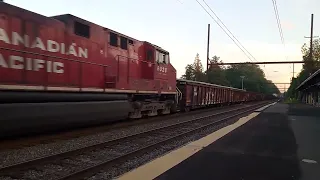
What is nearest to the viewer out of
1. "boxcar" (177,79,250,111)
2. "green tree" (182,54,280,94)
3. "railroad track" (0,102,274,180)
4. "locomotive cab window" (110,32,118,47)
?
"railroad track" (0,102,274,180)

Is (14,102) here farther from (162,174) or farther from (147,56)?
(147,56)

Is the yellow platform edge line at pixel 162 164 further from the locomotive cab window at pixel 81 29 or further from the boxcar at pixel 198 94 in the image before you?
the boxcar at pixel 198 94

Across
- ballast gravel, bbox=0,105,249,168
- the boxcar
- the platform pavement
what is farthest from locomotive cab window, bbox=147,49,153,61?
the platform pavement

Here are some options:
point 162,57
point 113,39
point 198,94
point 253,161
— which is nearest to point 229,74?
point 198,94

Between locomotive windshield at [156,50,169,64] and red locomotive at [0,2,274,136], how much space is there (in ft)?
4.66

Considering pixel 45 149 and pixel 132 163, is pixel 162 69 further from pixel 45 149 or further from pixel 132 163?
pixel 132 163

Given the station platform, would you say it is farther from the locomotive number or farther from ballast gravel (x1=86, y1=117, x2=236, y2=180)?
the locomotive number

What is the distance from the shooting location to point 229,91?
36562mm

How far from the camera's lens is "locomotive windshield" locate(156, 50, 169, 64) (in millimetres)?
16406

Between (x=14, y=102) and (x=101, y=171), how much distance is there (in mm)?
3480

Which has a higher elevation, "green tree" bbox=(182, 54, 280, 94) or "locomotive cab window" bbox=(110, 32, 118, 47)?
"green tree" bbox=(182, 54, 280, 94)

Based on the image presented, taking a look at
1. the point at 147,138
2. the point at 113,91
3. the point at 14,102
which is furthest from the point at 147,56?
the point at 14,102

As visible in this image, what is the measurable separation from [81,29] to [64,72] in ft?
6.13

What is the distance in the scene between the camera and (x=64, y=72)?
31.0ft
